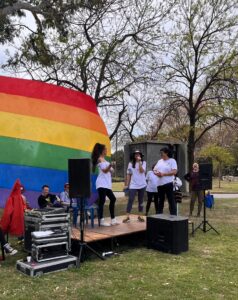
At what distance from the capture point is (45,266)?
20.0ft

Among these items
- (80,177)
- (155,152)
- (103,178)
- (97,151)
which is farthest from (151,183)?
(155,152)

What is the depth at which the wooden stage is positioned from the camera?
7039 millimetres

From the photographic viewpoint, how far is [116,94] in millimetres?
16016

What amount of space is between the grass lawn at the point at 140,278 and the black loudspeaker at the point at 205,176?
2.26 m

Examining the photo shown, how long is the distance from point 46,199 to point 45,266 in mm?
2847

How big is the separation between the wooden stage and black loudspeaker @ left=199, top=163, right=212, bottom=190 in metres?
2.10

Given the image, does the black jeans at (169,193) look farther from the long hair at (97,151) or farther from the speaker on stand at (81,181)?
the speaker on stand at (81,181)

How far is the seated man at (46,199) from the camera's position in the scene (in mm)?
8758

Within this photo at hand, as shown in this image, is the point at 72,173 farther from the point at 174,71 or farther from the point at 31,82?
the point at 174,71

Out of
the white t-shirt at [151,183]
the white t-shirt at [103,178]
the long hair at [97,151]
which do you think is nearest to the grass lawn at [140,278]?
the white t-shirt at [103,178]

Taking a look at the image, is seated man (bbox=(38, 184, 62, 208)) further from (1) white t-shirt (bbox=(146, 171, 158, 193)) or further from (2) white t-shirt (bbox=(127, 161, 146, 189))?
(1) white t-shirt (bbox=(146, 171, 158, 193))

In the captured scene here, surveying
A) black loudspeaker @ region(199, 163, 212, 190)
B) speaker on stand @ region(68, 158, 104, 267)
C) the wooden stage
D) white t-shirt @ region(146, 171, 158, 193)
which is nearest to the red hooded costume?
the wooden stage

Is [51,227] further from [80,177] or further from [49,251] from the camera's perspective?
[80,177]

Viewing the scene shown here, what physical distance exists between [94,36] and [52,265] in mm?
11186
